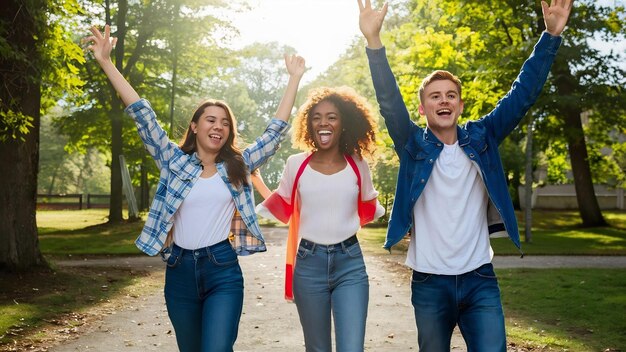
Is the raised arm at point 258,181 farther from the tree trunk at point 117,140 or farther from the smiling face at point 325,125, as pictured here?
the tree trunk at point 117,140

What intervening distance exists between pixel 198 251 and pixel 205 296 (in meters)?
0.28

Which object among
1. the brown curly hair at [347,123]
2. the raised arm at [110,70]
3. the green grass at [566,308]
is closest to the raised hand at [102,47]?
the raised arm at [110,70]

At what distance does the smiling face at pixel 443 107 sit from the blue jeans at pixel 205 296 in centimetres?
147

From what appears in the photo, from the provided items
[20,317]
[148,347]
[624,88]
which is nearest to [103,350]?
[148,347]

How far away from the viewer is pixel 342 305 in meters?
4.71

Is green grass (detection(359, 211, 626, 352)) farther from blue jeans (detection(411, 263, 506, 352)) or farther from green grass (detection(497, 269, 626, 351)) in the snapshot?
blue jeans (detection(411, 263, 506, 352))

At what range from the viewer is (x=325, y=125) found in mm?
4996

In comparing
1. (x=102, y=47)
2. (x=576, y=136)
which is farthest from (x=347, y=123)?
(x=576, y=136)

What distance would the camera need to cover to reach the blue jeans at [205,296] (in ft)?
14.6

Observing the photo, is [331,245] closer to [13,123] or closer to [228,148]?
[228,148]

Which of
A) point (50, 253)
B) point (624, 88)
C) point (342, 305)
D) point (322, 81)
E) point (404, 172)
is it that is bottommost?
point (50, 253)

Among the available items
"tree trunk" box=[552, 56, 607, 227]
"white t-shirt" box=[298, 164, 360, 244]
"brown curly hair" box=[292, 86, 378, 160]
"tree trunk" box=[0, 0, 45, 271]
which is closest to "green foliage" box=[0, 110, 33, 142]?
"tree trunk" box=[0, 0, 45, 271]

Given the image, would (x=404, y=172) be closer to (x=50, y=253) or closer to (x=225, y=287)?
(x=225, y=287)

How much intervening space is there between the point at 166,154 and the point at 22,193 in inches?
338
